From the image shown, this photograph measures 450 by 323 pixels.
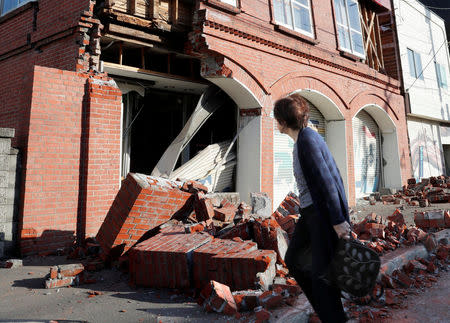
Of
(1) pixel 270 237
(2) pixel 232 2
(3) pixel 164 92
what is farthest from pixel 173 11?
(1) pixel 270 237

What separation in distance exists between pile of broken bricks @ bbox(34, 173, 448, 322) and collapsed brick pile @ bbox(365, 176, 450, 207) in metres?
4.79

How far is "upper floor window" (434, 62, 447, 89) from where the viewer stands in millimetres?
15445

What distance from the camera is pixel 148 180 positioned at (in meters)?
4.44

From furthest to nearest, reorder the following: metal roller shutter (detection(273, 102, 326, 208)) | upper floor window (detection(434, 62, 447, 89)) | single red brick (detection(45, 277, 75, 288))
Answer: upper floor window (detection(434, 62, 447, 89)) < metal roller shutter (detection(273, 102, 326, 208)) < single red brick (detection(45, 277, 75, 288))

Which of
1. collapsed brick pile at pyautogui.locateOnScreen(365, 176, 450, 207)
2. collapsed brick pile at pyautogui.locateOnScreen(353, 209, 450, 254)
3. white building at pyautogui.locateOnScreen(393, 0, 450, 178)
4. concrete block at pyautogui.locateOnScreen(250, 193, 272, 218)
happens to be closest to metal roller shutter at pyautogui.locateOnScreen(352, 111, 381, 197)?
collapsed brick pile at pyautogui.locateOnScreen(365, 176, 450, 207)

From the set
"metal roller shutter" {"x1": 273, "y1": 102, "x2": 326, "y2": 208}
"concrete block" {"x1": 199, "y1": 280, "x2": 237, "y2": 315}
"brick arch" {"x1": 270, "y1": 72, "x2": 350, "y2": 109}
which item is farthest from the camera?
"metal roller shutter" {"x1": 273, "y1": 102, "x2": 326, "y2": 208}

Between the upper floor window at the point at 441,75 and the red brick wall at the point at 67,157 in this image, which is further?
the upper floor window at the point at 441,75

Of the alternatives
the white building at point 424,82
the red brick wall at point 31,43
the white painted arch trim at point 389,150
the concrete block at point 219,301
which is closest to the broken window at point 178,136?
the red brick wall at point 31,43

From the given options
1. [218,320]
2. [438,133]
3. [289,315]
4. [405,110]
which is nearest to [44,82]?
[218,320]

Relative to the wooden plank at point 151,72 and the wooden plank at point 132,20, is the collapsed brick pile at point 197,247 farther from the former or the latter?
the wooden plank at point 132,20

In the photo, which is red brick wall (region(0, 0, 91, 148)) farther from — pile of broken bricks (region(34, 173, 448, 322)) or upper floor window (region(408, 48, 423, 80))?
upper floor window (region(408, 48, 423, 80))

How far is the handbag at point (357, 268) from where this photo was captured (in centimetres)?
206

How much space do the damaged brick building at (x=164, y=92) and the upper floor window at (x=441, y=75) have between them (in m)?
5.45

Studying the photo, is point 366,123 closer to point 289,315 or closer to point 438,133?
point 438,133
